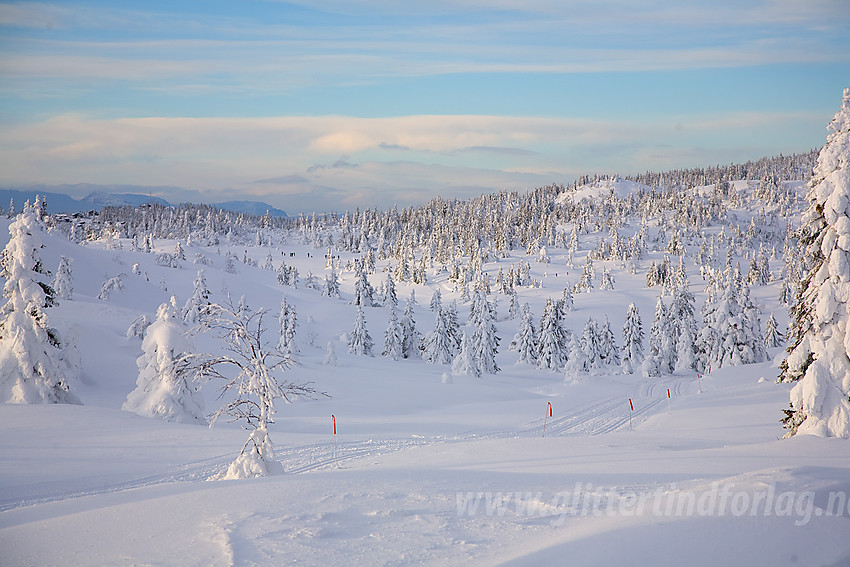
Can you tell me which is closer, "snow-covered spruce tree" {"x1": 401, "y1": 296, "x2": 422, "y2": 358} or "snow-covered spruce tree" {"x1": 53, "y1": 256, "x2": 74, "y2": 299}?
"snow-covered spruce tree" {"x1": 53, "y1": 256, "x2": 74, "y2": 299}

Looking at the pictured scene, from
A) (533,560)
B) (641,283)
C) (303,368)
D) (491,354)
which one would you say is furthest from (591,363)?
(641,283)

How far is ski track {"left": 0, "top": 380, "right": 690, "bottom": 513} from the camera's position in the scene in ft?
42.8

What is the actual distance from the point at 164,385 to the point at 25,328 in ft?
18.4

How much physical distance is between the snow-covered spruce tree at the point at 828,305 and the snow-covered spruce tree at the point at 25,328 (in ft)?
85.6

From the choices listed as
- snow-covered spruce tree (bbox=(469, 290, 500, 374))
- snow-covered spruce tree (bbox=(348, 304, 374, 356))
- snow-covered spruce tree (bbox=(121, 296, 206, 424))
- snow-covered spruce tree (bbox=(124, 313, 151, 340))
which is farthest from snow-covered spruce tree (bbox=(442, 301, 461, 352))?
snow-covered spruce tree (bbox=(121, 296, 206, 424))

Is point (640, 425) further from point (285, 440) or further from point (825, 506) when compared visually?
point (825, 506)

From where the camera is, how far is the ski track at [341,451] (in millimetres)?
13055

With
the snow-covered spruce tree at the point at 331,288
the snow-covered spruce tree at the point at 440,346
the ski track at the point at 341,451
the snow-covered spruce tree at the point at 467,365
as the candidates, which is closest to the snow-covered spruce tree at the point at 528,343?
the snow-covered spruce tree at the point at 440,346

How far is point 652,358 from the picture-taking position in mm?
53344

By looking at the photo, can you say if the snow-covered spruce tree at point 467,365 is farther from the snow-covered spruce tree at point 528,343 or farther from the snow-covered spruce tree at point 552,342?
the snow-covered spruce tree at point 528,343

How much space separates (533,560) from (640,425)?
1995cm

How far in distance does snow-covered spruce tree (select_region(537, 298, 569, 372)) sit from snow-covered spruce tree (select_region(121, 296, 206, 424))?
40974 millimetres

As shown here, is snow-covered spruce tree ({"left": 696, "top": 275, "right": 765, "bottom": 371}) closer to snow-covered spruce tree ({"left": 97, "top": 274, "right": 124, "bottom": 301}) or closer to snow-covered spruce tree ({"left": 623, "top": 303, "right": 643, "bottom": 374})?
snow-covered spruce tree ({"left": 623, "top": 303, "right": 643, "bottom": 374})

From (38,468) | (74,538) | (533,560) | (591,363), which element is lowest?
(591,363)
